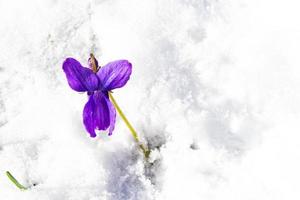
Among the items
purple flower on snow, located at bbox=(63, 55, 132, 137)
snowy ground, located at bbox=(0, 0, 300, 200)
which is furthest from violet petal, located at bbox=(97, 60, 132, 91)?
snowy ground, located at bbox=(0, 0, 300, 200)

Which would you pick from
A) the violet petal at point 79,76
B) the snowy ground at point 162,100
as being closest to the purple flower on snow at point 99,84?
the violet petal at point 79,76

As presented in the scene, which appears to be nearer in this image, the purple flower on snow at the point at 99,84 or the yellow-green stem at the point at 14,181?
the purple flower on snow at the point at 99,84

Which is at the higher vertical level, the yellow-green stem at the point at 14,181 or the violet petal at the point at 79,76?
the violet petal at the point at 79,76

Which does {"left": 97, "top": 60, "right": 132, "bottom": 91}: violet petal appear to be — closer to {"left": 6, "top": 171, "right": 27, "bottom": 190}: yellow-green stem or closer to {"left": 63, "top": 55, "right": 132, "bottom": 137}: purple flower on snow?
{"left": 63, "top": 55, "right": 132, "bottom": 137}: purple flower on snow

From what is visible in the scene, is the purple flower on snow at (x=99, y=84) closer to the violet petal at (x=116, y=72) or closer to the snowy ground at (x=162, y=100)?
the violet petal at (x=116, y=72)

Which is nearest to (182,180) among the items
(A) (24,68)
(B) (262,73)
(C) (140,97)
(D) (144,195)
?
(D) (144,195)

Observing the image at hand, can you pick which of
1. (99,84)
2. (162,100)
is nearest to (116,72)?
(99,84)

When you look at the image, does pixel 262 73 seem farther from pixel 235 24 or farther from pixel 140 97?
pixel 140 97

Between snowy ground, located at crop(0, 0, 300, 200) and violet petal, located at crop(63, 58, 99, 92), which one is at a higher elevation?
snowy ground, located at crop(0, 0, 300, 200)

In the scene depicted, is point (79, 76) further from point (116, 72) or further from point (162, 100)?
point (162, 100)
